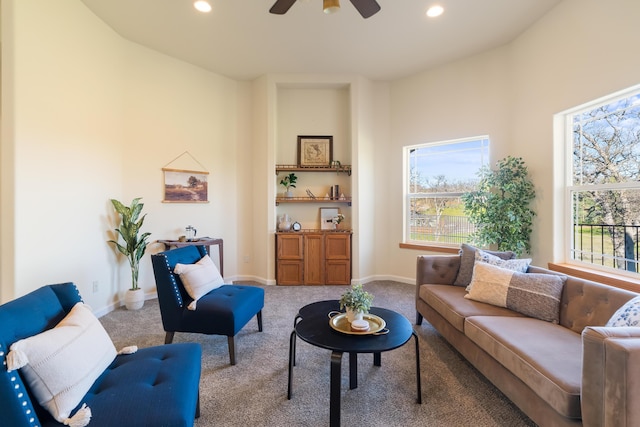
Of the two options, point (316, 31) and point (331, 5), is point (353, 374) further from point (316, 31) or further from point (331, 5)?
point (316, 31)

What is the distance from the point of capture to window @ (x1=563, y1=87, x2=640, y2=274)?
2.53 meters

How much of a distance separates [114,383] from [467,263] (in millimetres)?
2818

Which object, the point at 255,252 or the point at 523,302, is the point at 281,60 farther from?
the point at 523,302

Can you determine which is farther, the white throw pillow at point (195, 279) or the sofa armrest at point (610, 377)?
the white throw pillow at point (195, 279)

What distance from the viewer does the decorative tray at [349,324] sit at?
1.82 meters

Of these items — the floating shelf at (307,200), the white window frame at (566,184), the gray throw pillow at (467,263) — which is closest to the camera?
the gray throw pillow at (467,263)

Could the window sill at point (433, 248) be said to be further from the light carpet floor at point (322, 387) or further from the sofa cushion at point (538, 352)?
the sofa cushion at point (538, 352)

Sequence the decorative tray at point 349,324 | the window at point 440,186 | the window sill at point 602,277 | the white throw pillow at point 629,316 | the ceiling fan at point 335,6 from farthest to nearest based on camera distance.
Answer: the window at point 440,186, the window sill at point 602,277, the ceiling fan at point 335,6, the decorative tray at point 349,324, the white throw pillow at point 629,316

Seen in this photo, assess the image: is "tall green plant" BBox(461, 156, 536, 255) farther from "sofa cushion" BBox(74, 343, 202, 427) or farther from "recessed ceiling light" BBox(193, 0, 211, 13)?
"recessed ceiling light" BBox(193, 0, 211, 13)

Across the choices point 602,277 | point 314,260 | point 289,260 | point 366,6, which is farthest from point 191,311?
point 602,277

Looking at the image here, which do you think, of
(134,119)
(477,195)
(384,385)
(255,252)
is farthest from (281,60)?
(384,385)

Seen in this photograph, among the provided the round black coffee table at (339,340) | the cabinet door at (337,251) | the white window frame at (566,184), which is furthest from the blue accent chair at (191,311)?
the white window frame at (566,184)

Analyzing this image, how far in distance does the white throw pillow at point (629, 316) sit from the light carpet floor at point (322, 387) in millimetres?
752

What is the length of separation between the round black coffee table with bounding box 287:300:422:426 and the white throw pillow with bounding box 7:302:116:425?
1.03 m
